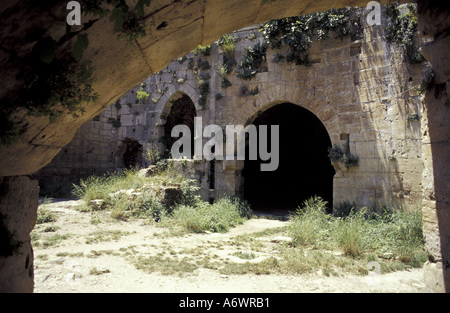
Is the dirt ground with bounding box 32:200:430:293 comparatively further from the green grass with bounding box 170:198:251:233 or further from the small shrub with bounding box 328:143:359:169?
the small shrub with bounding box 328:143:359:169

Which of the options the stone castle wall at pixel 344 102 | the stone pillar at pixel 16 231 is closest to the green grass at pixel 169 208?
the stone castle wall at pixel 344 102

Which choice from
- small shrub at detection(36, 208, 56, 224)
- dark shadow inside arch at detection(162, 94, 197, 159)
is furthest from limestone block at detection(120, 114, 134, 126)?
small shrub at detection(36, 208, 56, 224)

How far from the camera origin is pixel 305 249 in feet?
16.4

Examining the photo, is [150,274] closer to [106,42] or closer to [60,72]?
[60,72]

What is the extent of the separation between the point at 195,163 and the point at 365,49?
5997 mm

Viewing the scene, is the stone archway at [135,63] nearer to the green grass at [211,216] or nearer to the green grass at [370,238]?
the green grass at [370,238]

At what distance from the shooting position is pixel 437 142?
3.00 meters

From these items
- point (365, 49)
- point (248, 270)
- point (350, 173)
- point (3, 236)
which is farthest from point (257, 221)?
point (3, 236)

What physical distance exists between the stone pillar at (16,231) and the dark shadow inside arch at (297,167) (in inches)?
382

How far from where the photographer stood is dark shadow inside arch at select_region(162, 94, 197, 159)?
11.5m

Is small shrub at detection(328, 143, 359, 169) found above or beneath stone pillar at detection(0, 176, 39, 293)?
above

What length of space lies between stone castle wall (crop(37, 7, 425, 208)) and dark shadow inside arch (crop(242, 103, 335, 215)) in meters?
2.95

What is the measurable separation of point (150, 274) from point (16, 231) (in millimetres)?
1898

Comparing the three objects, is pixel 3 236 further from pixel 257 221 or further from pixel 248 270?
pixel 257 221
